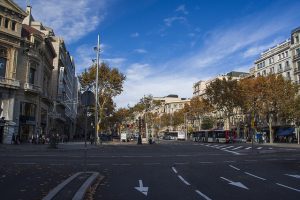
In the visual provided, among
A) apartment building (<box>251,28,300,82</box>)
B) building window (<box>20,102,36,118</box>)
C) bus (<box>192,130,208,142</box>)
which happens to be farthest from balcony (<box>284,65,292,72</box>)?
building window (<box>20,102,36,118</box>)

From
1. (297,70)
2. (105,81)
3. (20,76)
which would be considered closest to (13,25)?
(20,76)

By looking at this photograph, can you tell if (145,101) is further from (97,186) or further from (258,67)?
(97,186)

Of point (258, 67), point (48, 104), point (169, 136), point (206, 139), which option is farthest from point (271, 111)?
point (169, 136)

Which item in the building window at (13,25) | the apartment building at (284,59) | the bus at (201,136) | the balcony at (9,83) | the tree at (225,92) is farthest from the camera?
the apartment building at (284,59)

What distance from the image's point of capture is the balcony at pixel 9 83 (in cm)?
4606

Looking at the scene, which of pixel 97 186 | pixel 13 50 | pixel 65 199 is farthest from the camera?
pixel 13 50

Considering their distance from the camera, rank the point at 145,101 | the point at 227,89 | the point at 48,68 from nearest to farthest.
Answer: the point at 48,68 → the point at 227,89 → the point at 145,101

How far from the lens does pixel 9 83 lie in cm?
4691

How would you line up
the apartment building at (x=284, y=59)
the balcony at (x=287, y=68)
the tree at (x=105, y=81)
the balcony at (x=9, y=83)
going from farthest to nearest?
the balcony at (x=287, y=68) < the apartment building at (x=284, y=59) < the tree at (x=105, y=81) < the balcony at (x=9, y=83)

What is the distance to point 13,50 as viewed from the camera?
48.4 m

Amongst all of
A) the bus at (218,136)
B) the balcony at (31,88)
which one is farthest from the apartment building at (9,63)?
the bus at (218,136)

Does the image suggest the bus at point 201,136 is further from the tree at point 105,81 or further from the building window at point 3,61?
the building window at point 3,61

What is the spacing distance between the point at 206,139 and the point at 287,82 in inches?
795

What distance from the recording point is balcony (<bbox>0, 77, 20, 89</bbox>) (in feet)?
151
